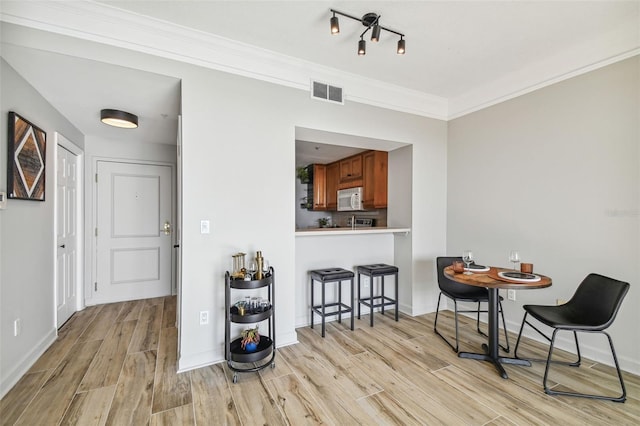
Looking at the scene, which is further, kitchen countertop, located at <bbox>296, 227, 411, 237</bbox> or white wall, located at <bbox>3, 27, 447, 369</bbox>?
kitchen countertop, located at <bbox>296, 227, 411, 237</bbox>

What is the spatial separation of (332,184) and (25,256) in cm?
424

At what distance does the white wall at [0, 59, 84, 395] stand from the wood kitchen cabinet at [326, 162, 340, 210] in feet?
12.6

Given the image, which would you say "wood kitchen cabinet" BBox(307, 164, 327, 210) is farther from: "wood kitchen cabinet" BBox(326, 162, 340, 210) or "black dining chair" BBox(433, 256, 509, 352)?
"black dining chair" BBox(433, 256, 509, 352)

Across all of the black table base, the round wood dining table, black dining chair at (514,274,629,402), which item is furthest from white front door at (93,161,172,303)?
black dining chair at (514,274,629,402)

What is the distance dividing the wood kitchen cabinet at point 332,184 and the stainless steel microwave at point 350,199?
0.29 meters

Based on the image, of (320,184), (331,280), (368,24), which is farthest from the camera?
(320,184)

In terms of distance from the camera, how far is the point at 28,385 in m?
2.13

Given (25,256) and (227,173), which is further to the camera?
(227,173)

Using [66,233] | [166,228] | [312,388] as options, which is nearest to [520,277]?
[312,388]

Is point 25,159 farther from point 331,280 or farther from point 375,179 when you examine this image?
point 375,179

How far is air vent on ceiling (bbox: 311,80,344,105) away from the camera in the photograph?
2922mm

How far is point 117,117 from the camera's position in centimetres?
296

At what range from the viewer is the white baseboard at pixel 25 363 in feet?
6.64

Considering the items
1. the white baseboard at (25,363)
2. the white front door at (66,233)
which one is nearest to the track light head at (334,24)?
the white front door at (66,233)
